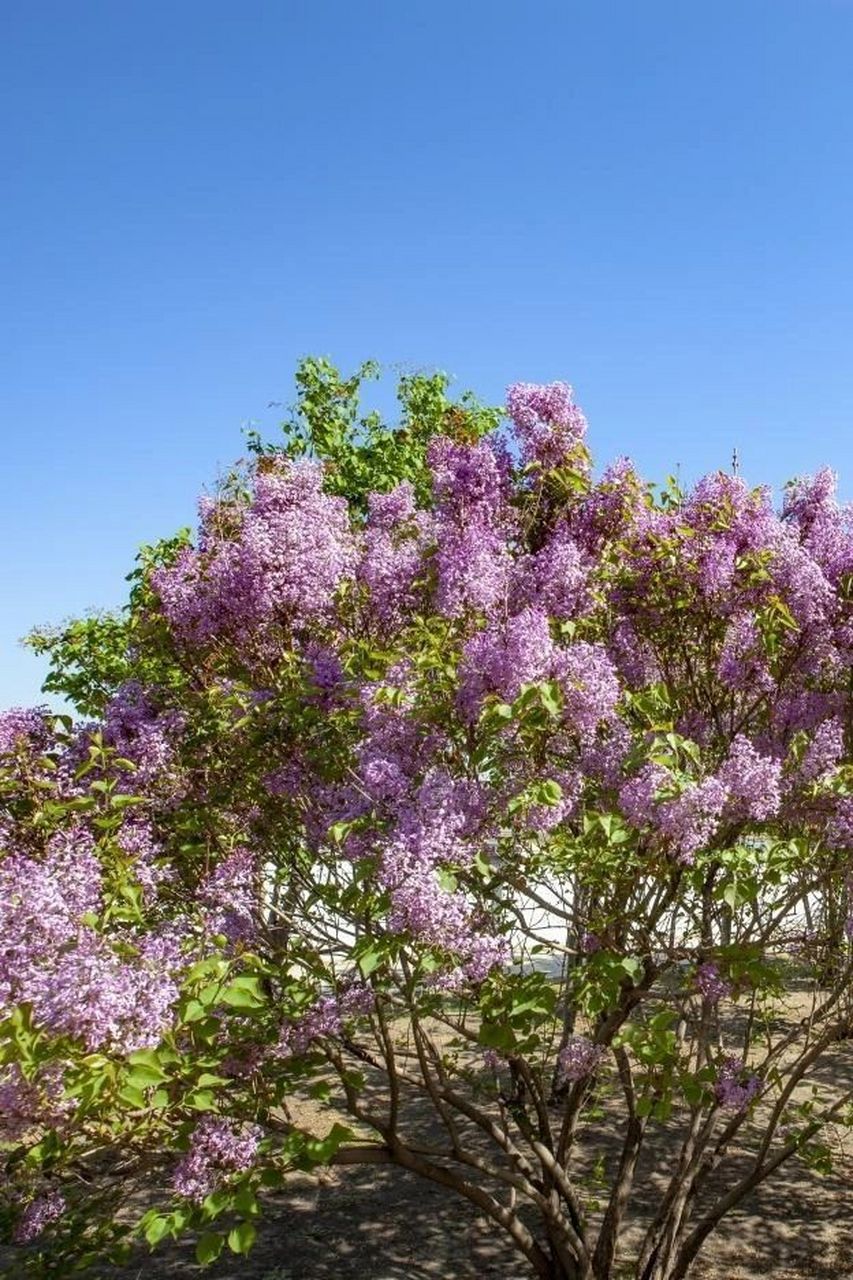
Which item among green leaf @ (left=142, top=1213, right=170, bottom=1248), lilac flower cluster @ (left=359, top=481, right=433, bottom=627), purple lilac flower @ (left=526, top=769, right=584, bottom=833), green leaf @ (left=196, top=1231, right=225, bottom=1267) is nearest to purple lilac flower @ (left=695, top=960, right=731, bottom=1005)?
purple lilac flower @ (left=526, top=769, right=584, bottom=833)

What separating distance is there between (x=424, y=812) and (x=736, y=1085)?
8.56ft

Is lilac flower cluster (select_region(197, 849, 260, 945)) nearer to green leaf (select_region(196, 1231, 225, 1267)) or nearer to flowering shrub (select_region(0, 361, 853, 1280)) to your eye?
flowering shrub (select_region(0, 361, 853, 1280))

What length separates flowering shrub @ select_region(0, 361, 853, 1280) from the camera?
13.2 feet

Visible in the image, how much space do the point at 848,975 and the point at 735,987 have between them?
0.73m

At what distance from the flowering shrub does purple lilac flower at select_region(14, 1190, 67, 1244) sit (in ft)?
0.06

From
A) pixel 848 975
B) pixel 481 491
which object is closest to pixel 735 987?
pixel 848 975

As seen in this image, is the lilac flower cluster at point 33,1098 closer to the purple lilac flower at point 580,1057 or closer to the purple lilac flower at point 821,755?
the purple lilac flower at point 580,1057

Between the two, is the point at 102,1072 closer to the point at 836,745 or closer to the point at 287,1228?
the point at 836,745

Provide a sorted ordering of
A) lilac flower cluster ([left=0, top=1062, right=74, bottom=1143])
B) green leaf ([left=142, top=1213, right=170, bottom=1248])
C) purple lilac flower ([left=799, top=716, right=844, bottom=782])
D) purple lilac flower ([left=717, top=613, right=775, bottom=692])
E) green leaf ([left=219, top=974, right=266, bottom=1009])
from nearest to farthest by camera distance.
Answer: lilac flower cluster ([left=0, top=1062, right=74, bottom=1143]) → green leaf ([left=219, top=974, right=266, bottom=1009]) → green leaf ([left=142, top=1213, right=170, bottom=1248]) → purple lilac flower ([left=799, top=716, right=844, bottom=782]) → purple lilac flower ([left=717, top=613, right=775, bottom=692])

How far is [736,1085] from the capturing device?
565 cm

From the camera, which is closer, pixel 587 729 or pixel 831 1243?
pixel 587 729

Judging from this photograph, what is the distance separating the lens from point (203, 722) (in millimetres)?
5375

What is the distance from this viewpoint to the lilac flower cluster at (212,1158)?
13.7 ft

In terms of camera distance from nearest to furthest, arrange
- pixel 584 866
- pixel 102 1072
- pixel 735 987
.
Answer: pixel 102 1072 → pixel 584 866 → pixel 735 987
